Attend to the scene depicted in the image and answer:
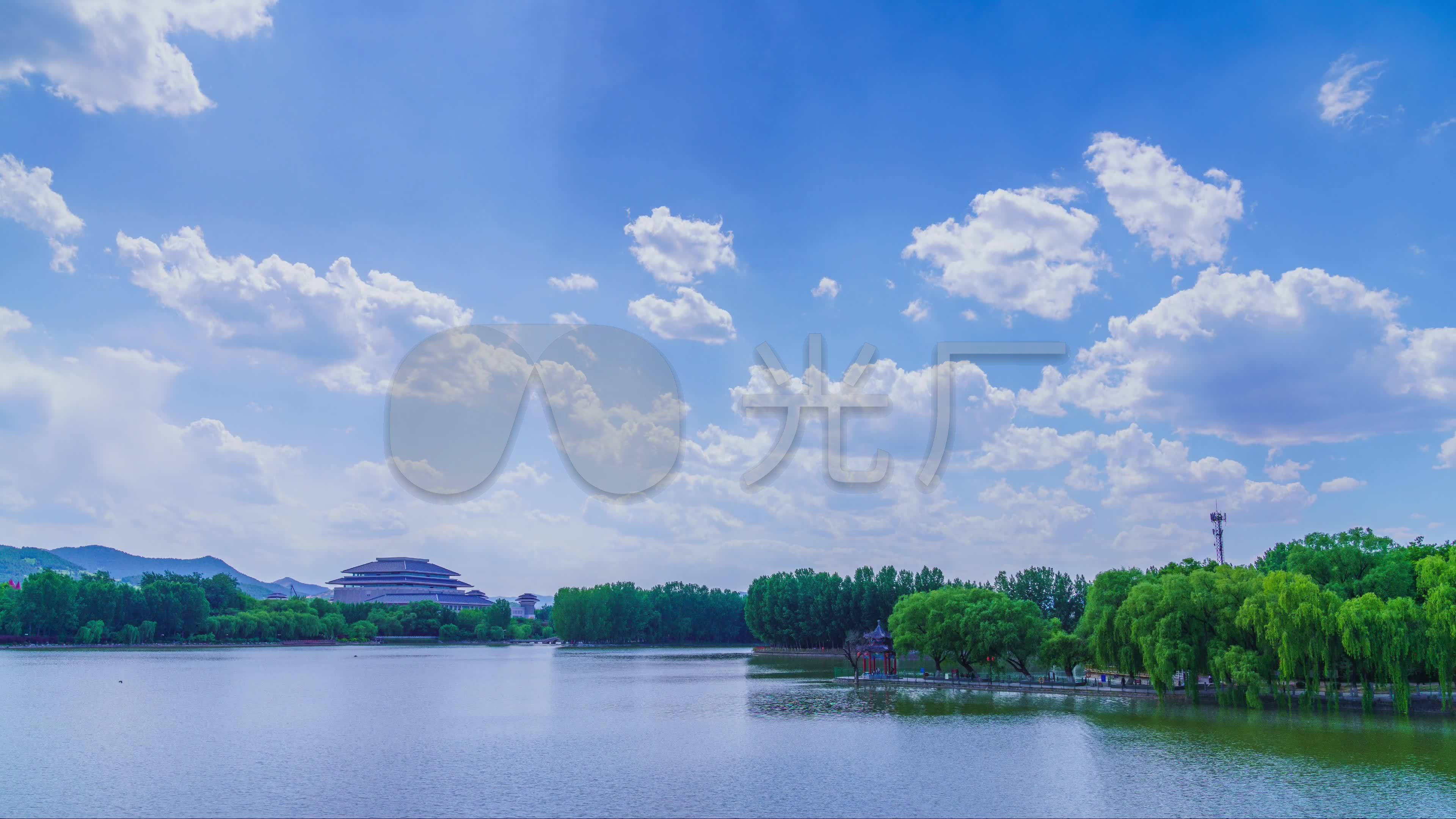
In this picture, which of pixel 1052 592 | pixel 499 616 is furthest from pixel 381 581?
pixel 1052 592

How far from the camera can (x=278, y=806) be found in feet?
80.8

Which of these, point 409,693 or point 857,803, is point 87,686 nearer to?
point 409,693

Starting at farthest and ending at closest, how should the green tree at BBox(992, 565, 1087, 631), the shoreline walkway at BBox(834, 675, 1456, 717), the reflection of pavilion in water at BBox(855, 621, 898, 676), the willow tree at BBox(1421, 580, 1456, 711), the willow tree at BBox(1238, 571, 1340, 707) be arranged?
the green tree at BBox(992, 565, 1087, 631)
the reflection of pavilion in water at BBox(855, 621, 898, 676)
the shoreline walkway at BBox(834, 675, 1456, 717)
the willow tree at BBox(1238, 571, 1340, 707)
the willow tree at BBox(1421, 580, 1456, 711)

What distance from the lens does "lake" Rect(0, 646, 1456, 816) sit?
24.5m

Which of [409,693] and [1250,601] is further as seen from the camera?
[409,693]

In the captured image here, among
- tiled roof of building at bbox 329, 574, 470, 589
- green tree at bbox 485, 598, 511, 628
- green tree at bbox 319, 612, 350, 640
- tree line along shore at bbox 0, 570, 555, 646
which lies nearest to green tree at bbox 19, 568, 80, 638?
tree line along shore at bbox 0, 570, 555, 646

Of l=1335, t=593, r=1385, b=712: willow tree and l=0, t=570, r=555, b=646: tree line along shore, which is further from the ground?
l=1335, t=593, r=1385, b=712: willow tree

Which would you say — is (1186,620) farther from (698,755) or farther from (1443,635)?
(698,755)

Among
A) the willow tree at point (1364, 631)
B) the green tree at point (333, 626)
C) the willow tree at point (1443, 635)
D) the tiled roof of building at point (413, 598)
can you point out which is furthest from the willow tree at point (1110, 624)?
the tiled roof of building at point (413, 598)

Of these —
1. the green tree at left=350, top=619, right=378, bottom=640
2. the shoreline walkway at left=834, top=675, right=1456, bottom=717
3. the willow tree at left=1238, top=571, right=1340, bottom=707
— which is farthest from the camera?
the green tree at left=350, top=619, right=378, bottom=640

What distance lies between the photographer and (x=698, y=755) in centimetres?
3200

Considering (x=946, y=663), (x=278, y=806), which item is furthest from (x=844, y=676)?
(x=278, y=806)

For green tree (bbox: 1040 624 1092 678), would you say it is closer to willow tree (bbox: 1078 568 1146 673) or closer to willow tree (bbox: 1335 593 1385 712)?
willow tree (bbox: 1078 568 1146 673)

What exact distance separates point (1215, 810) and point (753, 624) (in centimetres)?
9464
